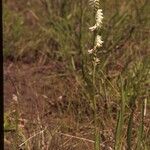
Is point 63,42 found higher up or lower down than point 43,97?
higher up

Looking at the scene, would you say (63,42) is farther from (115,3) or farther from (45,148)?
(45,148)

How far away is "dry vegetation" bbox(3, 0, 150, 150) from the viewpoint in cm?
225

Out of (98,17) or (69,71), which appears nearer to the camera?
(98,17)

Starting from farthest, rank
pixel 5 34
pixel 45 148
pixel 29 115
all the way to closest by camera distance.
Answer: pixel 5 34 → pixel 29 115 → pixel 45 148

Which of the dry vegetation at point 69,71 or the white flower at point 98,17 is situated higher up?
the white flower at point 98,17

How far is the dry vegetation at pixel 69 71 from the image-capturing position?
7.38 ft

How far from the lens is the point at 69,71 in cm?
288

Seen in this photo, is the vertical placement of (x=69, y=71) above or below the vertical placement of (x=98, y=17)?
below

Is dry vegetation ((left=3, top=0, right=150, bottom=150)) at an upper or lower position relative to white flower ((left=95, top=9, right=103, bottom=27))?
lower

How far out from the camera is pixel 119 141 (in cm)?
179

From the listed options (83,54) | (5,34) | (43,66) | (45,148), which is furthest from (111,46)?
(45,148)

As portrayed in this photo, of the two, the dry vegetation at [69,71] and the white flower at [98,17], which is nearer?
the white flower at [98,17]

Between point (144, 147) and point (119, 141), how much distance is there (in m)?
0.12

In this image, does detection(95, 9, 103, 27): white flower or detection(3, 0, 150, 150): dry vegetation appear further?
detection(3, 0, 150, 150): dry vegetation
